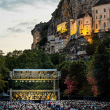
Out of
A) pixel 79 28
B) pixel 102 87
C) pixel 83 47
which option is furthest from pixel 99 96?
pixel 79 28

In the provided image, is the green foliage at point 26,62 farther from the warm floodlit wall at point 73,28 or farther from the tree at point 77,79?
the warm floodlit wall at point 73,28

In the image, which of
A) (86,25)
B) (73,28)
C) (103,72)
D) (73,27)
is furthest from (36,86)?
(73,27)

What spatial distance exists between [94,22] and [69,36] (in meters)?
18.3

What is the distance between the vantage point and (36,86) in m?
93.2

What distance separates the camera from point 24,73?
88.3m

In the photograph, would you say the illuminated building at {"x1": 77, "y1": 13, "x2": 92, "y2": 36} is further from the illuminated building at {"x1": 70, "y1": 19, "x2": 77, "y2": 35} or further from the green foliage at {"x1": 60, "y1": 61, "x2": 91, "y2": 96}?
the green foliage at {"x1": 60, "y1": 61, "x2": 91, "y2": 96}

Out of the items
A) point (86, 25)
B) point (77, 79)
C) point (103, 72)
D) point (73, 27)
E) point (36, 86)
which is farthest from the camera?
point (73, 27)

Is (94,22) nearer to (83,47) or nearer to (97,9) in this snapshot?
(97,9)

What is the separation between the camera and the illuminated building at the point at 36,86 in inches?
3285

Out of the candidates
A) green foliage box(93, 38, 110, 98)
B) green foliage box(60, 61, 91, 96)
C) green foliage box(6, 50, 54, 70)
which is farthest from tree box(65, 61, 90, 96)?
green foliage box(6, 50, 54, 70)

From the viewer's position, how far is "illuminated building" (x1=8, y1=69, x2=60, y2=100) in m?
83.4

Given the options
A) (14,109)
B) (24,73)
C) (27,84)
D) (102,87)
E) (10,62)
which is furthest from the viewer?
(10,62)

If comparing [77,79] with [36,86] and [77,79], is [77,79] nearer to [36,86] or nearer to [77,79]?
[77,79]

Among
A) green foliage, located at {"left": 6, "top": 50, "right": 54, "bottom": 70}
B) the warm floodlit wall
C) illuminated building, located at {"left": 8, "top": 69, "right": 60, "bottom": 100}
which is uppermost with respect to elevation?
the warm floodlit wall
